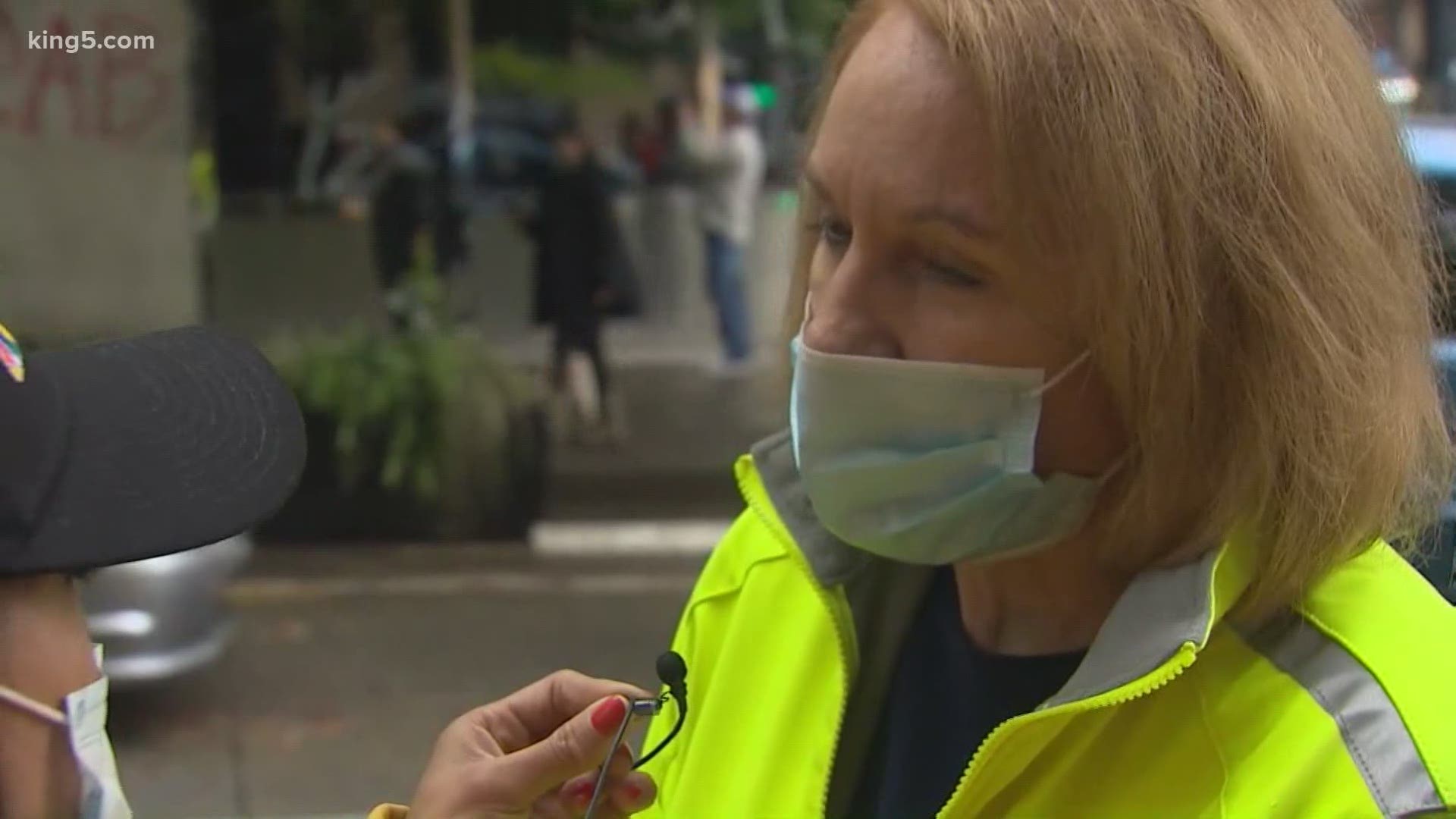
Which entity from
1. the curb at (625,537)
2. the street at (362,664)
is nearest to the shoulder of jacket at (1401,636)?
the street at (362,664)

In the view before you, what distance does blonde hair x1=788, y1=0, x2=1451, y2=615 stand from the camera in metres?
1.12

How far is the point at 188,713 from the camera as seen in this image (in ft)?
15.8

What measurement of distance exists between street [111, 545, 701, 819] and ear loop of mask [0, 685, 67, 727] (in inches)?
97.8

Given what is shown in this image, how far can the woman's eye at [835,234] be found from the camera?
1.28 meters

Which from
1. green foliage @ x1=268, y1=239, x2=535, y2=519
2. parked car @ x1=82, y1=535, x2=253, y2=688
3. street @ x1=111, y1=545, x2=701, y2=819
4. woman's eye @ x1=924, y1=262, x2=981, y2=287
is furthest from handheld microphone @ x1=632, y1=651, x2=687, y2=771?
green foliage @ x1=268, y1=239, x2=535, y2=519

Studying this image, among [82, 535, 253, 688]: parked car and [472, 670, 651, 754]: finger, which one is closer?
[472, 670, 651, 754]: finger

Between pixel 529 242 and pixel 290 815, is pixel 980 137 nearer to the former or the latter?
pixel 290 815

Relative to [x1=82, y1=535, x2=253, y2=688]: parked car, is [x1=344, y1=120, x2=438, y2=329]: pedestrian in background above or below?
above

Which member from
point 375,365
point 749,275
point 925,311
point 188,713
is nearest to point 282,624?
point 188,713

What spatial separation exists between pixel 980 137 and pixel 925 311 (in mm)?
137

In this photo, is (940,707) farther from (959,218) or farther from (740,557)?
(959,218)

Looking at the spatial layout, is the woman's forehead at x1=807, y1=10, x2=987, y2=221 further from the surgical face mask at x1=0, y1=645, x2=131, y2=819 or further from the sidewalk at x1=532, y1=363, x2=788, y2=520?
the sidewalk at x1=532, y1=363, x2=788, y2=520

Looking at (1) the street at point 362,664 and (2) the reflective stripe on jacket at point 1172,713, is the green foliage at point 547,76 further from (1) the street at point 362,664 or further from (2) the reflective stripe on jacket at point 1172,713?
(2) the reflective stripe on jacket at point 1172,713

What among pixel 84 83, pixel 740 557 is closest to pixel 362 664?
pixel 84 83
